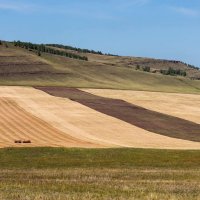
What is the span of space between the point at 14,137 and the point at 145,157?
64.8 ft

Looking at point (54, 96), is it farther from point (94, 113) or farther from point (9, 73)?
point (9, 73)

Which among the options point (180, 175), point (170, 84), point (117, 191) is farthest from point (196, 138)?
point (170, 84)

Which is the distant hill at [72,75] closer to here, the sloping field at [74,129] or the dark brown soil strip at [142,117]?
the dark brown soil strip at [142,117]

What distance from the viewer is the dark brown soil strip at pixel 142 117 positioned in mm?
66000

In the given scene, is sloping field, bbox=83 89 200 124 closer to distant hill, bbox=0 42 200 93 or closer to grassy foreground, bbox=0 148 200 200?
distant hill, bbox=0 42 200 93

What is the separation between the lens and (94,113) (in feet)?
266

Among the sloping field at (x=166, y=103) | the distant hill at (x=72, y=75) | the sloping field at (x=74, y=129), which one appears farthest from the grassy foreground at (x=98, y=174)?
the distant hill at (x=72, y=75)

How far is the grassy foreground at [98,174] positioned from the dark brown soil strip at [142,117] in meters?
20.4

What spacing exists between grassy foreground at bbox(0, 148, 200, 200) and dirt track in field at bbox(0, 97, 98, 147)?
882 cm

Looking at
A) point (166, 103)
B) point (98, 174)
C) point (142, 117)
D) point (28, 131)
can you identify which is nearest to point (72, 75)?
point (166, 103)

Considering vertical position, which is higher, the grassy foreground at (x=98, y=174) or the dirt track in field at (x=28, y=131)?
the grassy foreground at (x=98, y=174)

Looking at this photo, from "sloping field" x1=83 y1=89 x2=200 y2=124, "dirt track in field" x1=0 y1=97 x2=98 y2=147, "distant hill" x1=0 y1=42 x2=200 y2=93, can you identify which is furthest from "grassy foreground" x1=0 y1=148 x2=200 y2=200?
"distant hill" x1=0 y1=42 x2=200 y2=93

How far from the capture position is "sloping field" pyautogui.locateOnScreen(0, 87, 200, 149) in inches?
2152

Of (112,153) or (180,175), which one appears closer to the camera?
(180,175)
